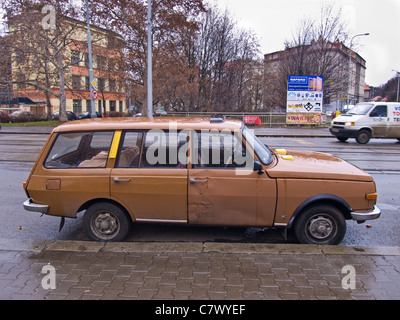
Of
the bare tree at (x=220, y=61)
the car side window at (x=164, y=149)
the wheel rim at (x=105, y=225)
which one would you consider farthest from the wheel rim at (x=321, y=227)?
the bare tree at (x=220, y=61)

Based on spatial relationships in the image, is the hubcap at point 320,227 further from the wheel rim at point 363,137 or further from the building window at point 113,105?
the building window at point 113,105

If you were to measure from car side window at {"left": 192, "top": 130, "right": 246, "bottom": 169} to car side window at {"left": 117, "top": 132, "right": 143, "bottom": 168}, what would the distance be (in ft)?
2.36

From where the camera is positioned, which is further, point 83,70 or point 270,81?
point 83,70

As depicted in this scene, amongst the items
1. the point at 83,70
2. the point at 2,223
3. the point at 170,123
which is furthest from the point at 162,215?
the point at 83,70

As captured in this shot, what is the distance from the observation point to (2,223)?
15.8 ft

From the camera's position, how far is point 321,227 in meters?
3.78

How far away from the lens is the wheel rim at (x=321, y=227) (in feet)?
12.3

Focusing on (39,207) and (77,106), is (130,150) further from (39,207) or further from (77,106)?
(77,106)

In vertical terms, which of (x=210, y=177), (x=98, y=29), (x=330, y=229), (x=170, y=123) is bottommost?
(x=330, y=229)

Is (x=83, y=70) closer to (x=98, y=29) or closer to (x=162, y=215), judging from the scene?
(x=98, y=29)

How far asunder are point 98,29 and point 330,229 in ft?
99.7

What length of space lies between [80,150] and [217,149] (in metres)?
1.94

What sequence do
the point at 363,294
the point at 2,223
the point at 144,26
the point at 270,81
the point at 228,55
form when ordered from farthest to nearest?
the point at 270,81, the point at 228,55, the point at 144,26, the point at 2,223, the point at 363,294

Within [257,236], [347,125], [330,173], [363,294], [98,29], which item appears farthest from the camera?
[98,29]
